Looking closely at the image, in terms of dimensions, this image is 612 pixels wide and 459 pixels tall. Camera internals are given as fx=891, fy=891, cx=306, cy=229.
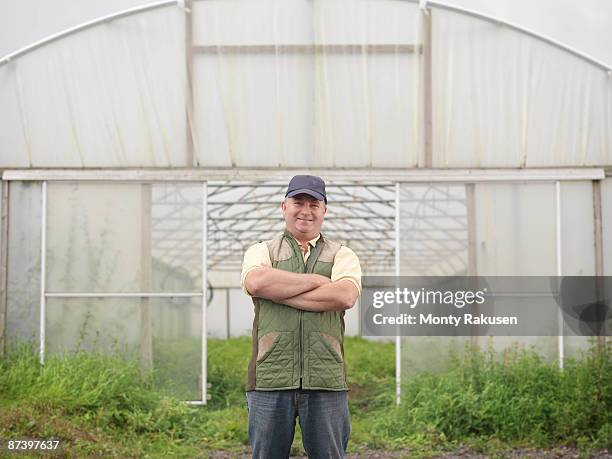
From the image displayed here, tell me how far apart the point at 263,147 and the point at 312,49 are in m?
1.05

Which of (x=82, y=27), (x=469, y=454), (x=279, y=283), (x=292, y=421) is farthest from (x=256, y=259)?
(x=82, y=27)

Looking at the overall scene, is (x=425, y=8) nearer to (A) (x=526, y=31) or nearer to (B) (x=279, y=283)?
(A) (x=526, y=31)

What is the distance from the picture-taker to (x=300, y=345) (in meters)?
3.24

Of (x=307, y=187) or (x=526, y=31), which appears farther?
(x=526, y=31)

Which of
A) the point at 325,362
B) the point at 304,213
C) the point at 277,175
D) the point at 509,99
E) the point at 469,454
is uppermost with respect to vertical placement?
the point at 509,99

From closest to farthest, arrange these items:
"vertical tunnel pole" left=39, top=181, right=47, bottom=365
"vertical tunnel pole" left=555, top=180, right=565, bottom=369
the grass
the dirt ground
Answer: the dirt ground < the grass < "vertical tunnel pole" left=555, top=180, right=565, bottom=369 < "vertical tunnel pole" left=39, top=181, right=47, bottom=365

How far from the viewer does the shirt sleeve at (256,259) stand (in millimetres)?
3365

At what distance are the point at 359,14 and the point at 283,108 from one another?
1.15 meters

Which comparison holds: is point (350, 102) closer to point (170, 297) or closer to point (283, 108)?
point (283, 108)

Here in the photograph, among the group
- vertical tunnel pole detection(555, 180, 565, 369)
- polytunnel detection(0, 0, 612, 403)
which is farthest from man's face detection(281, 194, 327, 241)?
vertical tunnel pole detection(555, 180, 565, 369)

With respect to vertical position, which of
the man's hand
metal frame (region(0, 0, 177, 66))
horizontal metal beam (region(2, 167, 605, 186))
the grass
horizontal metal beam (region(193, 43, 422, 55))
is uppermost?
metal frame (region(0, 0, 177, 66))

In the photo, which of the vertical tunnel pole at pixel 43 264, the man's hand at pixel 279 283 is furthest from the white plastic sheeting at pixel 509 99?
the man's hand at pixel 279 283

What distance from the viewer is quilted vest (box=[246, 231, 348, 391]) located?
3.19 m

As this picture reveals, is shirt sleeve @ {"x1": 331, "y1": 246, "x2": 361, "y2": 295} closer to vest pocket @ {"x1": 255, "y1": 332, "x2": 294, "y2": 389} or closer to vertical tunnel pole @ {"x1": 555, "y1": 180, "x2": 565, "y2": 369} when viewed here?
vest pocket @ {"x1": 255, "y1": 332, "x2": 294, "y2": 389}
